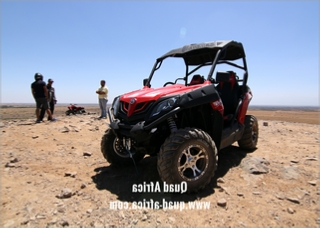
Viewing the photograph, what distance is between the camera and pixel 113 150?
393 centimetres

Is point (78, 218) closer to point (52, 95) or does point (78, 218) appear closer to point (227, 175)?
point (227, 175)

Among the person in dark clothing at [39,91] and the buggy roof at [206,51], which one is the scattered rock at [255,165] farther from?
the person in dark clothing at [39,91]

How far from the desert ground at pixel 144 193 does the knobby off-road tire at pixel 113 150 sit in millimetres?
180

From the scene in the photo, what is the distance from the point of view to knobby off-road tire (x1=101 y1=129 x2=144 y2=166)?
153 inches

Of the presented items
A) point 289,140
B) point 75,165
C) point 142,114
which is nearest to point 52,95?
point 75,165

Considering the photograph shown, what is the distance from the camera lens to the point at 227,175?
3582mm

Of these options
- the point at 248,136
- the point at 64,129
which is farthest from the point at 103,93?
the point at 248,136

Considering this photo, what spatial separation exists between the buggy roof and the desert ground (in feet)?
7.27

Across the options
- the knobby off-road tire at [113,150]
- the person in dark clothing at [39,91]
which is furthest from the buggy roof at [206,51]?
the person in dark clothing at [39,91]

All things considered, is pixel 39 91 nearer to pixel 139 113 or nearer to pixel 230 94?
pixel 139 113

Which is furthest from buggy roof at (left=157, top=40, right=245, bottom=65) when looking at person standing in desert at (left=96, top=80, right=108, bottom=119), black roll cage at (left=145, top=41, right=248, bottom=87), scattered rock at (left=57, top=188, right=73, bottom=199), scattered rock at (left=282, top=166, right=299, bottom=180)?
person standing in desert at (left=96, top=80, right=108, bottom=119)

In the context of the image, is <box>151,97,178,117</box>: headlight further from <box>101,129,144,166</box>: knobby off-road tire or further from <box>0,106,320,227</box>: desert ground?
<box>101,129,144,166</box>: knobby off-road tire

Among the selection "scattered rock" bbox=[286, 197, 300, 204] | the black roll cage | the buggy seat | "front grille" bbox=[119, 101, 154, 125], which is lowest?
"scattered rock" bbox=[286, 197, 300, 204]

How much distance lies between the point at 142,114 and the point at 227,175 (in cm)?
185
